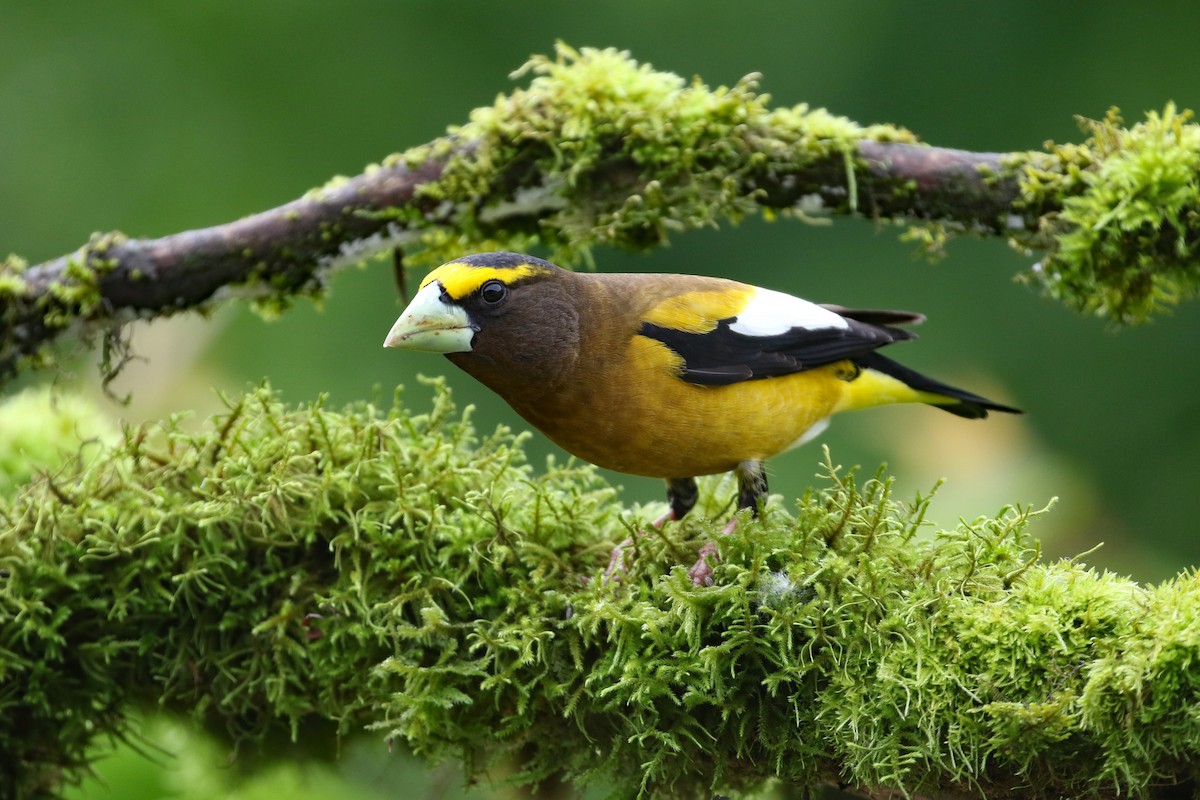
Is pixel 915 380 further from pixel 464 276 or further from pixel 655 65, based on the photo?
→ pixel 655 65

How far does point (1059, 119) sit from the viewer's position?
10906mm

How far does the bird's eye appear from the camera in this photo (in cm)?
321

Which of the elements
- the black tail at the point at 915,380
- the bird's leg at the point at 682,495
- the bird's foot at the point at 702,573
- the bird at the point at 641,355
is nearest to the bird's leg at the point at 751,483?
the bird at the point at 641,355

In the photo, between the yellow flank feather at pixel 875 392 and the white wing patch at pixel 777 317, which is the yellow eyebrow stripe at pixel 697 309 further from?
the yellow flank feather at pixel 875 392

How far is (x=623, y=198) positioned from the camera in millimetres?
3553

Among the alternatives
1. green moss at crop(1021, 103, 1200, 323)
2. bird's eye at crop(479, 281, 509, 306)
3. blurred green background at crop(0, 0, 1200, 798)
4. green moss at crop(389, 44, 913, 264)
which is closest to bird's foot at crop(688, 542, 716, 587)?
bird's eye at crop(479, 281, 509, 306)

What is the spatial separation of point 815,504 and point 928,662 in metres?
0.49

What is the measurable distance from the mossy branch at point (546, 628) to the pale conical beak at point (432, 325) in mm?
346

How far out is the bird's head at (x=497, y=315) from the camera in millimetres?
3121

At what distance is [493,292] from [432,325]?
0.70 feet

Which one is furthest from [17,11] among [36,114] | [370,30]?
[370,30]

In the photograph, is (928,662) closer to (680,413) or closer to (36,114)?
(680,413)

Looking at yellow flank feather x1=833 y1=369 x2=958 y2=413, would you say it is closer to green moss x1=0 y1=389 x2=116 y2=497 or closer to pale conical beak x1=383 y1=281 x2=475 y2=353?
pale conical beak x1=383 y1=281 x2=475 y2=353

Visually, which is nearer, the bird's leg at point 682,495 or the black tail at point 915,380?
the bird's leg at point 682,495
